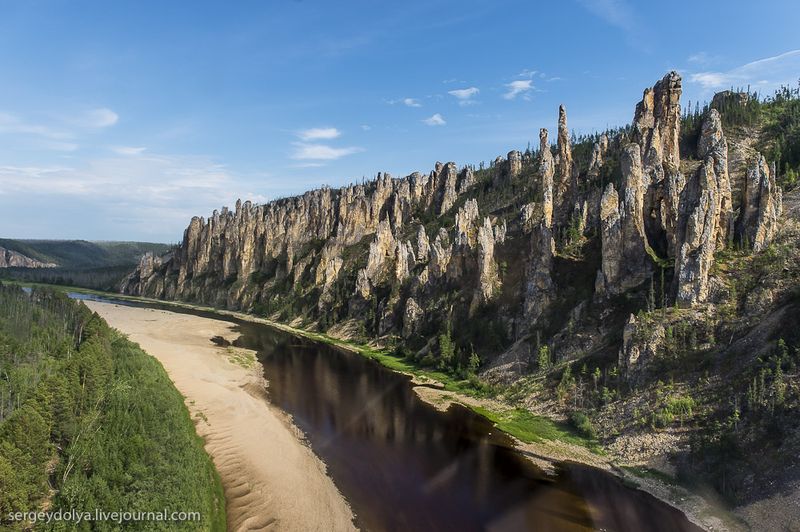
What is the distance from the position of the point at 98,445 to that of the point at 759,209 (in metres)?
80.6

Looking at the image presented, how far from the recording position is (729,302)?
56844mm

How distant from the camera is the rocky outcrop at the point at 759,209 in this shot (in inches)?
2447

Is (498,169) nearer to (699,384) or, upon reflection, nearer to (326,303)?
(326,303)

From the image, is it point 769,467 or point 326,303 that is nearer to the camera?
point 769,467

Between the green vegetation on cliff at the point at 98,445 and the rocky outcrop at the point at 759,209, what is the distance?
233ft

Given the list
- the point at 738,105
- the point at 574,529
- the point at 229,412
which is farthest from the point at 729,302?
the point at 738,105

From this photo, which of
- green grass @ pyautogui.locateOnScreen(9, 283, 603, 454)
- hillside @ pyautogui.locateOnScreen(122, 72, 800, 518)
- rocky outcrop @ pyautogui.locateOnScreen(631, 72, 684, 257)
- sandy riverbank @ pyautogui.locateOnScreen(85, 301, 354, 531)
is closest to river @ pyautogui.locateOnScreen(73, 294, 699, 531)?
sandy riverbank @ pyautogui.locateOnScreen(85, 301, 354, 531)

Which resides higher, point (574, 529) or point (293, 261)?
point (293, 261)

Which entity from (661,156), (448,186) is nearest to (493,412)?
(661,156)

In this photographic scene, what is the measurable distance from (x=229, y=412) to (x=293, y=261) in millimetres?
134096

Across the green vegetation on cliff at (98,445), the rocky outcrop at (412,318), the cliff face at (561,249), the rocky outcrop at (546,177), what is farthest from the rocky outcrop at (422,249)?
the green vegetation on cliff at (98,445)

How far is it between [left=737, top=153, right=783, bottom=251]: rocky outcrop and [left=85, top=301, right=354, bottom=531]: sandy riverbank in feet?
203

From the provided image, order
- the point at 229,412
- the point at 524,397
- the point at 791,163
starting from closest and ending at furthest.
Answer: the point at 229,412 < the point at 524,397 < the point at 791,163

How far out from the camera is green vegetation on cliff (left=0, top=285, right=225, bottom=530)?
31.7 m
